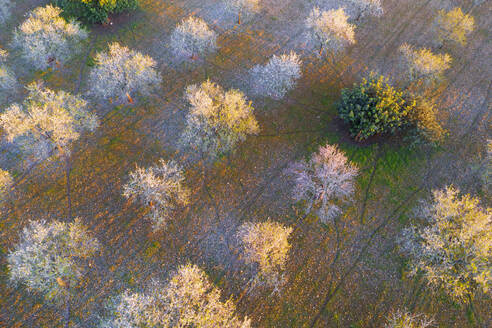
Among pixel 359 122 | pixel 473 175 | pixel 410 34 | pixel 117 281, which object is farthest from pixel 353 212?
pixel 410 34

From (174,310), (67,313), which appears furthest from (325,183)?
(67,313)

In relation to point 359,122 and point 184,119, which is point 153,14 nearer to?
point 184,119

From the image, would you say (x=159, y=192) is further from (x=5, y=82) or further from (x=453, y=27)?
(x=453, y=27)

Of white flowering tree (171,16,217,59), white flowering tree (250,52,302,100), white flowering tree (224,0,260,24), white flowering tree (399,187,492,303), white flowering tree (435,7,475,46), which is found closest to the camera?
white flowering tree (399,187,492,303)

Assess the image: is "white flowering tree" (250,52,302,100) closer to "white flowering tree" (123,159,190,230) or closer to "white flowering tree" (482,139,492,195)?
"white flowering tree" (123,159,190,230)

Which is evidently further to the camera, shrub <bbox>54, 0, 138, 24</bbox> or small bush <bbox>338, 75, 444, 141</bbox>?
shrub <bbox>54, 0, 138, 24</bbox>

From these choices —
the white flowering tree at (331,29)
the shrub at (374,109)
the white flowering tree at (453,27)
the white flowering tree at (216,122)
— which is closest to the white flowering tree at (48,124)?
the white flowering tree at (216,122)

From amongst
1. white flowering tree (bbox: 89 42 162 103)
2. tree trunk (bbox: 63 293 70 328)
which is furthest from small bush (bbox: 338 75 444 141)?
tree trunk (bbox: 63 293 70 328)

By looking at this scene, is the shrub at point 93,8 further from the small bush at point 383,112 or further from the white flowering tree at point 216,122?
the small bush at point 383,112
